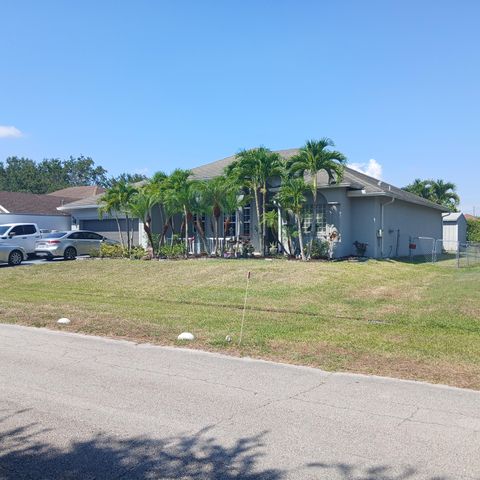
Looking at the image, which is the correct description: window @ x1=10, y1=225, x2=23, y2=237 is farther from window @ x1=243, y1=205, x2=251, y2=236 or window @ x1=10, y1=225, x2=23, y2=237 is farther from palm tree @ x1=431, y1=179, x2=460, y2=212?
palm tree @ x1=431, y1=179, x2=460, y2=212

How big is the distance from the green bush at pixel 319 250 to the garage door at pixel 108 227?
10883 mm

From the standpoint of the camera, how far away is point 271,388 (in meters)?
6.35

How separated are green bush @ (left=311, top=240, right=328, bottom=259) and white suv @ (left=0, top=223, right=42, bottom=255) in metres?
13.0

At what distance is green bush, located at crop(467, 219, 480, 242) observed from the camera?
43781 millimetres

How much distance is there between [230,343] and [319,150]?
13.2 m

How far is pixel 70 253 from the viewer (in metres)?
25.6

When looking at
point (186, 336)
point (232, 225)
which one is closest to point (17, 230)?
point (232, 225)

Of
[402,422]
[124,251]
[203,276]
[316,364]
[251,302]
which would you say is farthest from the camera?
[124,251]

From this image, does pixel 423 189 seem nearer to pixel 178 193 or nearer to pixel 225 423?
pixel 178 193

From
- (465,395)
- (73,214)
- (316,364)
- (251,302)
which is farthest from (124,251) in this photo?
(465,395)

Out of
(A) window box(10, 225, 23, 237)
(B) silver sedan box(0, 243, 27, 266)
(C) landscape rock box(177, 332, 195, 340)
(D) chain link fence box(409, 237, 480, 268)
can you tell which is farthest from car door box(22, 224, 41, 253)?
(C) landscape rock box(177, 332, 195, 340)

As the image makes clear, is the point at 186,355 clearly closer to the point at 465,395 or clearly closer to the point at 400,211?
the point at 465,395

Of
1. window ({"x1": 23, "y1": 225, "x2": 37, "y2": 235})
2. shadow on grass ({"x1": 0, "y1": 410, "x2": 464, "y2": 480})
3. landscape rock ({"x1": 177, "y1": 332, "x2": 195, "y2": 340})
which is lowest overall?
shadow on grass ({"x1": 0, "y1": 410, "x2": 464, "y2": 480})

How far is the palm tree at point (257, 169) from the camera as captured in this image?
2173cm
